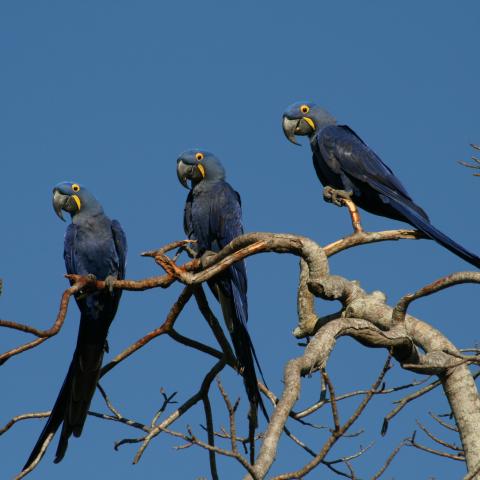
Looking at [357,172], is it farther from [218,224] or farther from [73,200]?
[73,200]

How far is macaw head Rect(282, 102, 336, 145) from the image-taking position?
6.72m

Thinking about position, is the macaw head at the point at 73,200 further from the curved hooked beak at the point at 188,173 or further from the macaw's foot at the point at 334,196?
the macaw's foot at the point at 334,196

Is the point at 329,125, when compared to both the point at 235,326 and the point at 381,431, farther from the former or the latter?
the point at 381,431

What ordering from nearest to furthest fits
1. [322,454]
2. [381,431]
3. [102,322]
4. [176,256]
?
[322,454], [381,431], [176,256], [102,322]

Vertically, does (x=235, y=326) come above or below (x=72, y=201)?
below

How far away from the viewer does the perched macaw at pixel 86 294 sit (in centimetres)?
516

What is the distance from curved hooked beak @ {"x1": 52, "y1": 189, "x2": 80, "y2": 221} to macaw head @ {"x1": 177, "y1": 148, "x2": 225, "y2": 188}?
33.2 inches

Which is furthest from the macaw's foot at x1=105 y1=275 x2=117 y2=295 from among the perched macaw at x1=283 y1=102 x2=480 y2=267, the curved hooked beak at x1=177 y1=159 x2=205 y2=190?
the perched macaw at x1=283 y1=102 x2=480 y2=267

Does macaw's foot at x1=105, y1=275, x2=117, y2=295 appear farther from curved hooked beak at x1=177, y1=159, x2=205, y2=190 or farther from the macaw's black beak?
the macaw's black beak

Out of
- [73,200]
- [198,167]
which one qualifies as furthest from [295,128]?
[73,200]

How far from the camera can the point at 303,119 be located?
677 centimetres

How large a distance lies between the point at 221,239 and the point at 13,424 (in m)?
2.40

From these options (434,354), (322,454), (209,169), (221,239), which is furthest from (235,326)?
(322,454)

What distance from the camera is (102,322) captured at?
6086 millimetres
